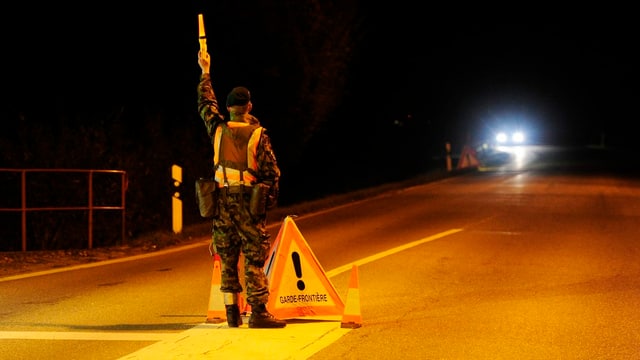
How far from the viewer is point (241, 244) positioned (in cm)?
741

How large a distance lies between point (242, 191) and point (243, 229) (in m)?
0.33

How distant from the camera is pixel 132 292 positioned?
9805mm

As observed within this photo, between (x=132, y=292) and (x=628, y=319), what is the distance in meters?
5.32

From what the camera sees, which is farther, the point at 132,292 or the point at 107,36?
the point at 107,36

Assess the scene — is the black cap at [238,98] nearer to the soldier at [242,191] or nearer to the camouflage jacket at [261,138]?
the soldier at [242,191]

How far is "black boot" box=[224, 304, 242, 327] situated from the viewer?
758 cm

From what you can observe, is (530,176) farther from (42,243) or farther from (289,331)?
(289,331)

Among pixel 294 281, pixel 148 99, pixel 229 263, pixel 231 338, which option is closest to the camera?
pixel 231 338

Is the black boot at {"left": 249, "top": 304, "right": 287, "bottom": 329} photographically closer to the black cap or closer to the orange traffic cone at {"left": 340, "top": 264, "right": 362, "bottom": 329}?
the orange traffic cone at {"left": 340, "top": 264, "right": 362, "bottom": 329}

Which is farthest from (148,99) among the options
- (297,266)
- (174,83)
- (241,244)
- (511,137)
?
(511,137)

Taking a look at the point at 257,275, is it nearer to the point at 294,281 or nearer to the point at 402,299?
the point at 294,281

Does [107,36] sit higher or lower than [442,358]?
higher

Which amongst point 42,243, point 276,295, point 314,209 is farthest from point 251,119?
point 314,209

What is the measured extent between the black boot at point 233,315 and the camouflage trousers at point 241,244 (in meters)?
0.15
